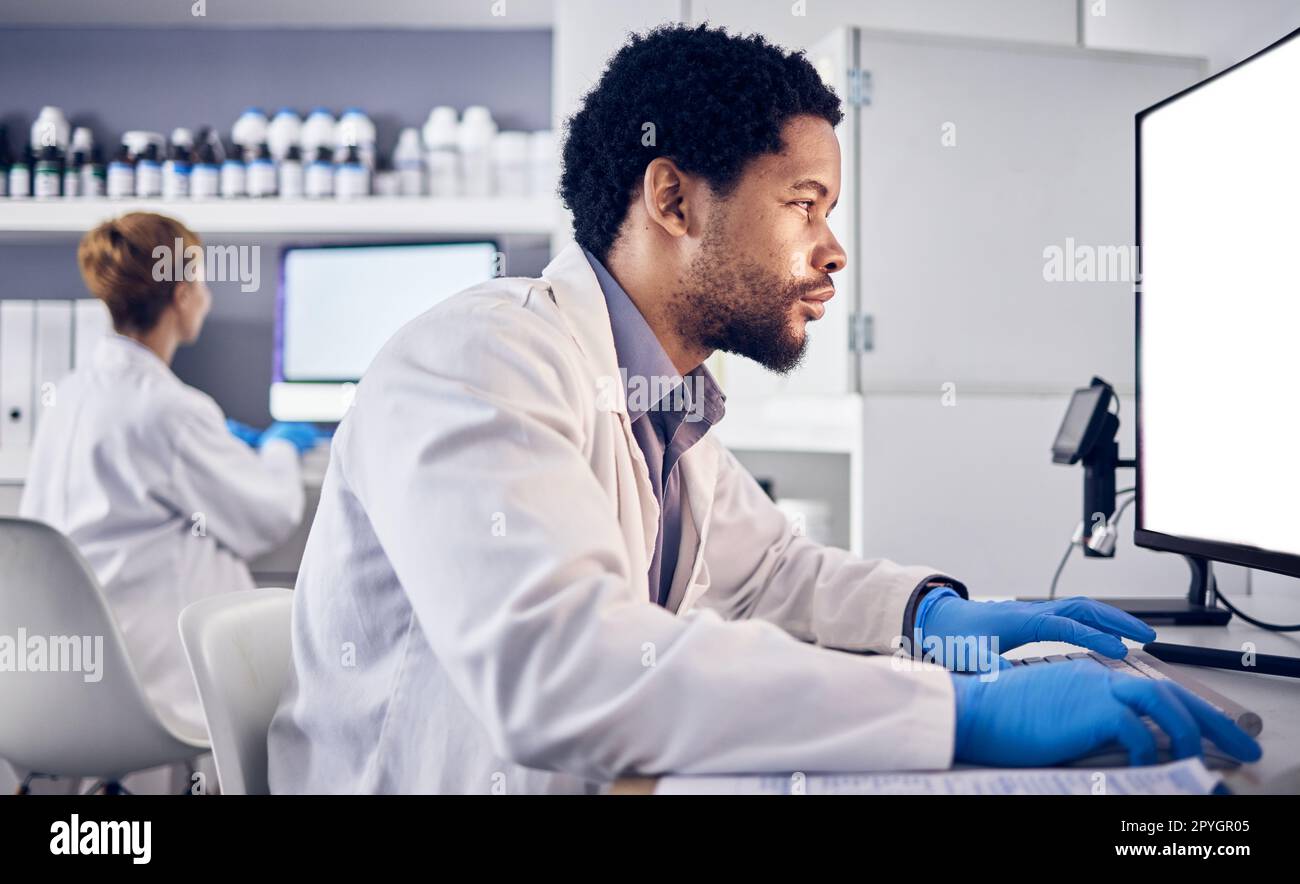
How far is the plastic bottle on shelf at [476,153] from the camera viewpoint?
8.44 ft

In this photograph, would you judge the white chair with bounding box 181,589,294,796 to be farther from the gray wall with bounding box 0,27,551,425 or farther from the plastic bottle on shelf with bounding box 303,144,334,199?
the gray wall with bounding box 0,27,551,425

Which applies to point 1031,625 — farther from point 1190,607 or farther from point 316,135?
point 316,135

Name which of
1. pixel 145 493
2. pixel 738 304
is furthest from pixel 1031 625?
pixel 145 493

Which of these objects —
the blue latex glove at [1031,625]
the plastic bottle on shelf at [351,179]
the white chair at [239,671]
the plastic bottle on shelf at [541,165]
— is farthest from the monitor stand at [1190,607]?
the plastic bottle on shelf at [351,179]

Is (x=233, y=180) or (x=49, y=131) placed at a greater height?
(x=49, y=131)

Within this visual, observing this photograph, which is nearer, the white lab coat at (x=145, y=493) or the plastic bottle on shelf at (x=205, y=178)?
the white lab coat at (x=145, y=493)

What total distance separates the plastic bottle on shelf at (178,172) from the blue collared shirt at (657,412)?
1.99m

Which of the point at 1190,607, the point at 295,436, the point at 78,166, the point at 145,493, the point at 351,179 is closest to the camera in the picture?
the point at 1190,607

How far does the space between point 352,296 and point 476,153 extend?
49cm

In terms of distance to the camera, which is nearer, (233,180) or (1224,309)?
(1224,309)

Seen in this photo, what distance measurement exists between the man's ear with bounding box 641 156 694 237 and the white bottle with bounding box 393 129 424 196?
5.79 ft

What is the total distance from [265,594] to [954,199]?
1341mm

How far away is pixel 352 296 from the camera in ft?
8.15

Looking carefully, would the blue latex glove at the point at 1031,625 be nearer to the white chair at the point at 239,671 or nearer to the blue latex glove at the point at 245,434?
the white chair at the point at 239,671
